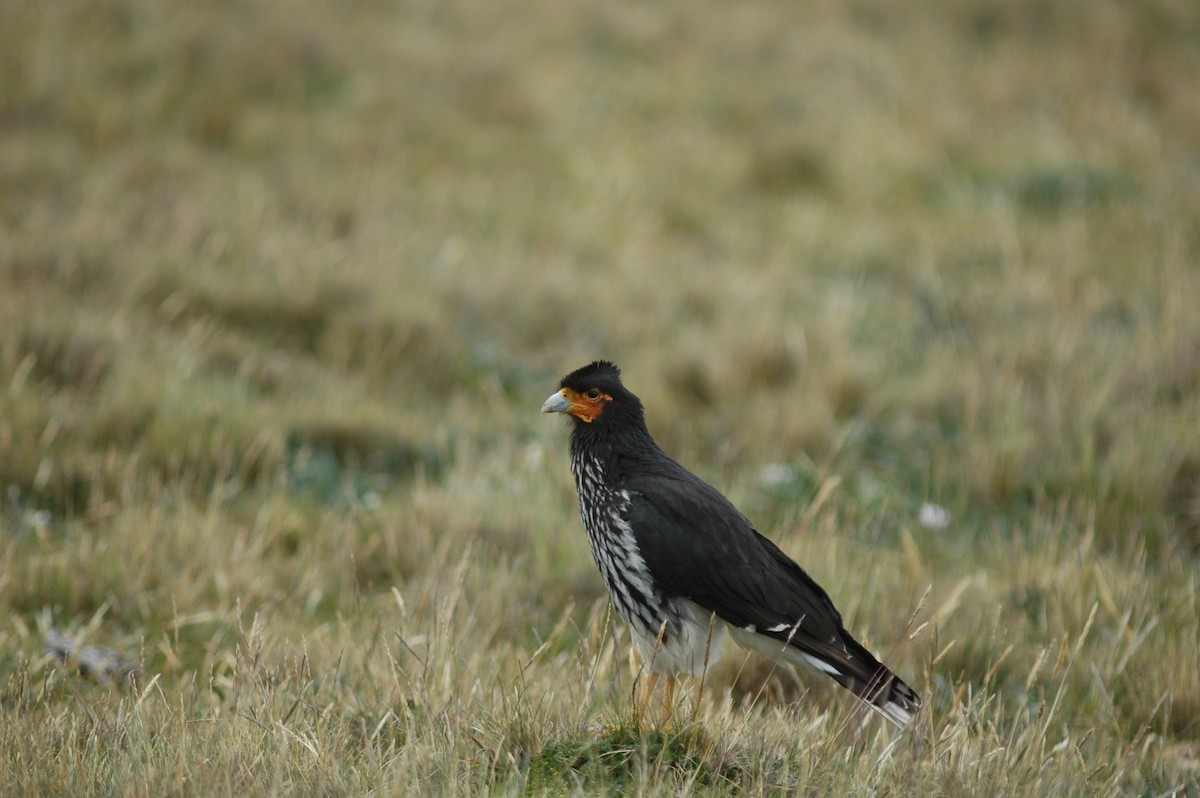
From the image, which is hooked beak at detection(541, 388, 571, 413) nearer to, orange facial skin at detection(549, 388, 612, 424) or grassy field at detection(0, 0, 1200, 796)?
orange facial skin at detection(549, 388, 612, 424)

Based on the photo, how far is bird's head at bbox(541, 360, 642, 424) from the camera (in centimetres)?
379

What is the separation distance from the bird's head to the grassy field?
2.01ft

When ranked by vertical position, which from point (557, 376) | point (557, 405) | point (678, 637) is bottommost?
point (557, 376)

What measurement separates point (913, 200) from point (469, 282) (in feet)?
12.1

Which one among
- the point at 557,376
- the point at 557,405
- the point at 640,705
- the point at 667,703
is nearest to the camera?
the point at 640,705

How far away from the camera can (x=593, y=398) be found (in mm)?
3801

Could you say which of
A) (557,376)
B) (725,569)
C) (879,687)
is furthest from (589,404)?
(557,376)

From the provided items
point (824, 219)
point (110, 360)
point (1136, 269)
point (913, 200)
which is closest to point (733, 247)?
point (824, 219)

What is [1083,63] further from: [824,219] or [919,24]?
[824,219]

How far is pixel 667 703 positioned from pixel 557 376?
3.39 m

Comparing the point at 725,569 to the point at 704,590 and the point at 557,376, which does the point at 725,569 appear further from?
the point at 557,376

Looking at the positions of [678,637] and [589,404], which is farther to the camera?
[589,404]

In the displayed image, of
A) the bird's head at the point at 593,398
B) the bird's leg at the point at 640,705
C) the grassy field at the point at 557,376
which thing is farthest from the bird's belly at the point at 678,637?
the bird's head at the point at 593,398

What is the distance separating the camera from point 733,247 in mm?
7832
